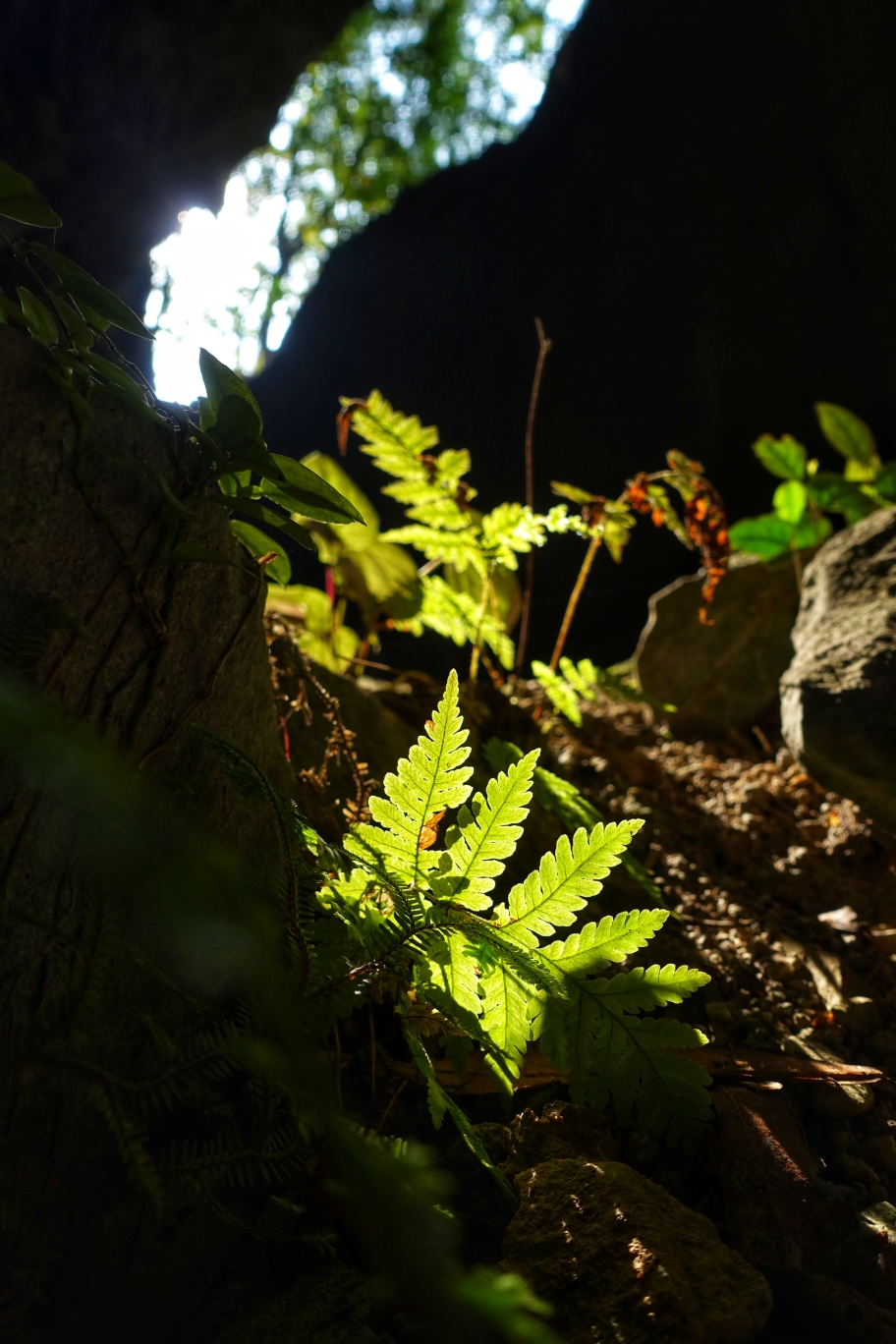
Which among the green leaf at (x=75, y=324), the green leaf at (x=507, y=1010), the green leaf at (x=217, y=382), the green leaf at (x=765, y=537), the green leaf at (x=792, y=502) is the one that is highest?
the green leaf at (x=792, y=502)

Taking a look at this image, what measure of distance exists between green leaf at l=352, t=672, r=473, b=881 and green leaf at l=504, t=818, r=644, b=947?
141 mm

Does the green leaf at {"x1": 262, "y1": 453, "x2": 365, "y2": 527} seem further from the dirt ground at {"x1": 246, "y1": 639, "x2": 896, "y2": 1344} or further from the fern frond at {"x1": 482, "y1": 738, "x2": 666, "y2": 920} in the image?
the fern frond at {"x1": 482, "y1": 738, "x2": 666, "y2": 920}

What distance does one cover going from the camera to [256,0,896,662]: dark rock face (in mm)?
6156

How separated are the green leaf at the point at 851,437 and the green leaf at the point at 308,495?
2.57 m

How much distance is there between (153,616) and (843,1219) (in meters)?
1.18

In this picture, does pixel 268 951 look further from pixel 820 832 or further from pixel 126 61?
pixel 126 61

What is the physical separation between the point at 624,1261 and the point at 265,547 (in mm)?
1103

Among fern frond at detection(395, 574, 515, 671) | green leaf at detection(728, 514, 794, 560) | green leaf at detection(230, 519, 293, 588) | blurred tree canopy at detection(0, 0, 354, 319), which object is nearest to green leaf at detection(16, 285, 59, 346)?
green leaf at detection(230, 519, 293, 588)

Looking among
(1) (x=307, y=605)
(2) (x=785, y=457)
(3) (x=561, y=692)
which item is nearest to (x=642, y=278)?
(2) (x=785, y=457)

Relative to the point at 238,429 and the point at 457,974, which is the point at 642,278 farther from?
the point at 457,974

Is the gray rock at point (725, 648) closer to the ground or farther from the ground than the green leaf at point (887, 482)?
closer to the ground

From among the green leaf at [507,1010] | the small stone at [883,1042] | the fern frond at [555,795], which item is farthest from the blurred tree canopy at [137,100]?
the small stone at [883,1042]

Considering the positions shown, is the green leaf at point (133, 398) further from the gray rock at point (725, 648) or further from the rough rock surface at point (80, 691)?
the gray rock at point (725, 648)

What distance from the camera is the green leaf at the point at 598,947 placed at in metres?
1.06
